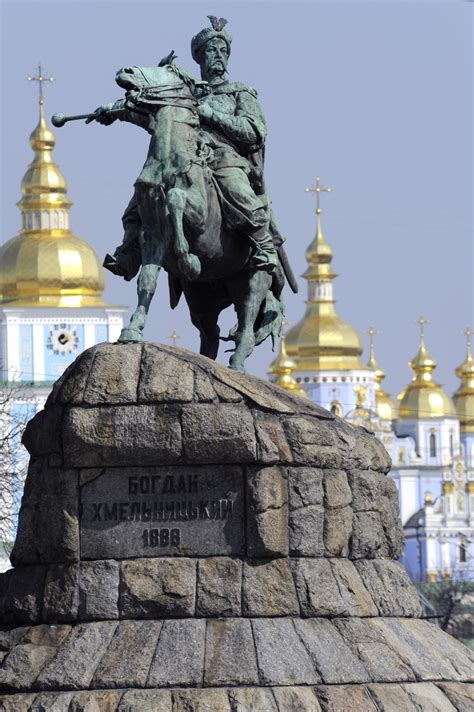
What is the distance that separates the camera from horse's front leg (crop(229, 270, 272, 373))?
18672 mm

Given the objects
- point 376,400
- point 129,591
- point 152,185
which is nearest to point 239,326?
point 152,185

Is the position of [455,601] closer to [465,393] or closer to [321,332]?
[321,332]

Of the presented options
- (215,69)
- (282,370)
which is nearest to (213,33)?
(215,69)

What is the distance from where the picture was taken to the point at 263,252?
60.9ft

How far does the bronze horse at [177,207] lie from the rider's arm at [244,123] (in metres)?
0.28

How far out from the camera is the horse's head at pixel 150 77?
18109 mm

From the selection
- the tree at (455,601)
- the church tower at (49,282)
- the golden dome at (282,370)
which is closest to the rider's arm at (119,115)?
the tree at (455,601)

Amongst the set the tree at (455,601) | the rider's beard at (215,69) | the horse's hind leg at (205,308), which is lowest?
the tree at (455,601)

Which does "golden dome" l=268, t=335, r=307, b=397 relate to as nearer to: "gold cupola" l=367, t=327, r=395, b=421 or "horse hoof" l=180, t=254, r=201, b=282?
"gold cupola" l=367, t=327, r=395, b=421

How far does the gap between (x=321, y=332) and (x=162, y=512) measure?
105132 millimetres

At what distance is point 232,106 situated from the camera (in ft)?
61.4

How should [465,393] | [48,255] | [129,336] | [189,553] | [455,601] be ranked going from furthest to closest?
[465,393]
[48,255]
[455,601]
[129,336]
[189,553]

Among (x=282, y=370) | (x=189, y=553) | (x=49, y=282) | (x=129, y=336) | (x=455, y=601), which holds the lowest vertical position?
(x=455, y=601)

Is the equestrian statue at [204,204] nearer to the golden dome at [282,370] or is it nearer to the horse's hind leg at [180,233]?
the horse's hind leg at [180,233]
